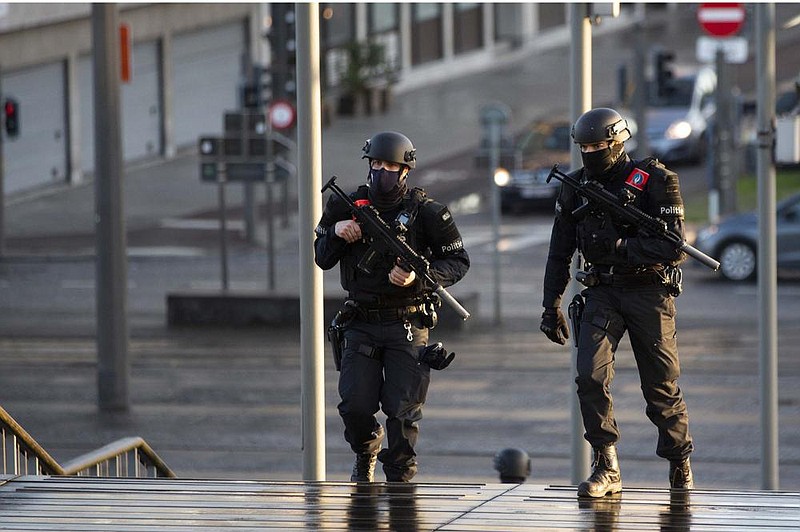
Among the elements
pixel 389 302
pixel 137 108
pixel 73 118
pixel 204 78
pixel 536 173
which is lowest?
pixel 389 302

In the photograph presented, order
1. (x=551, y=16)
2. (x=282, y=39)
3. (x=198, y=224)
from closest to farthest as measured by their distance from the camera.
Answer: (x=282, y=39) → (x=198, y=224) → (x=551, y=16)

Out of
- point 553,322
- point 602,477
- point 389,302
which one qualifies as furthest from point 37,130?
point 602,477

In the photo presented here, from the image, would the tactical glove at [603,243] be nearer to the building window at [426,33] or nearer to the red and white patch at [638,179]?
the red and white patch at [638,179]

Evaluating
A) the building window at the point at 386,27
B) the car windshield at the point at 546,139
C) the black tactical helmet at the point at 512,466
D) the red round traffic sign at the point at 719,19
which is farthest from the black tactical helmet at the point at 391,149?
the building window at the point at 386,27

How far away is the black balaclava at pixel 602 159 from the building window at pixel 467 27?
142ft

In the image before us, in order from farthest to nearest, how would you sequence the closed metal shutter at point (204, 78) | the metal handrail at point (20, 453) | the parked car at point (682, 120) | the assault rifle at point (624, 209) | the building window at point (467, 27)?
1. the building window at point (467, 27)
2. the closed metal shutter at point (204, 78)
3. the parked car at point (682, 120)
4. the metal handrail at point (20, 453)
5. the assault rifle at point (624, 209)

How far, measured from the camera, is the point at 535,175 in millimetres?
32062

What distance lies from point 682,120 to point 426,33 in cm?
1481

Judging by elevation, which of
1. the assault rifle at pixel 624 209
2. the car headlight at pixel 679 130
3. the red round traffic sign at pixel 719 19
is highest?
the red round traffic sign at pixel 719 19

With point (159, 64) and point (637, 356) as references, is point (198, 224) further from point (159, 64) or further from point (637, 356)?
point (637, 356)

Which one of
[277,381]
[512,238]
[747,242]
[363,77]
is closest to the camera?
[277,381]

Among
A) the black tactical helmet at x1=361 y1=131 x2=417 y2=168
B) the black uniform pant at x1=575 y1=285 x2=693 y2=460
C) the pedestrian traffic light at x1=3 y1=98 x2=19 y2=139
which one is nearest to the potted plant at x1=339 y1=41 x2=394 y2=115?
the pedestrian traffic light at x1=3 y1=98 x2=19 y2=139

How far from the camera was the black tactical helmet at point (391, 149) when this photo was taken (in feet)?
27.8

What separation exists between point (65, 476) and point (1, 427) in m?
0.58
